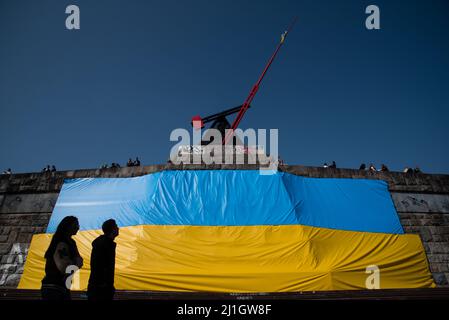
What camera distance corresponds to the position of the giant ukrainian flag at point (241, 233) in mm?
7816

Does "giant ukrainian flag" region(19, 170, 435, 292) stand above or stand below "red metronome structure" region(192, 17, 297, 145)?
below

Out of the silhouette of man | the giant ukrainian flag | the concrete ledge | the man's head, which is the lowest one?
the silhouette of man

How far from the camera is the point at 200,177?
10352mm

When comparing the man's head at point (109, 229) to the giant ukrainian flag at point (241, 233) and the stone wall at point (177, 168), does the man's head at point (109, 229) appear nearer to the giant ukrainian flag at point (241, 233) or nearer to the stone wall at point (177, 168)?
the giant ukrainian flag at point (241, 233)

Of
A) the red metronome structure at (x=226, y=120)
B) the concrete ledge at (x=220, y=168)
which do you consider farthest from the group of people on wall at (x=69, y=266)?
the red metronome structure at (x=226, y=120)

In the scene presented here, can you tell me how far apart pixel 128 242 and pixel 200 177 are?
3.45 m

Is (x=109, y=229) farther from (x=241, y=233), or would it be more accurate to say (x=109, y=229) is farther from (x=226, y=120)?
(x=226, y=120)

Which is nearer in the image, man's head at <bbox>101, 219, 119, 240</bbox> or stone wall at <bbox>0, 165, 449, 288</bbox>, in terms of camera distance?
man's head at <bbox>101, 219, 119, 240</bbox>

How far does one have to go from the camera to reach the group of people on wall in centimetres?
268

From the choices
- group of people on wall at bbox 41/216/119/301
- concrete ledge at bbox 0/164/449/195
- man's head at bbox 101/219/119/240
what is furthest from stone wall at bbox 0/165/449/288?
group of people on wall at bbox 41/216/119/301

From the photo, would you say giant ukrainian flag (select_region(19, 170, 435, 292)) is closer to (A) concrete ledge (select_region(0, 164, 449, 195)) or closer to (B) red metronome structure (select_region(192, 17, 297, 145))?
(A) concrete ledge (select_region(0, 164, 449, 195))

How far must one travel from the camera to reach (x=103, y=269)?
2.81 meters
